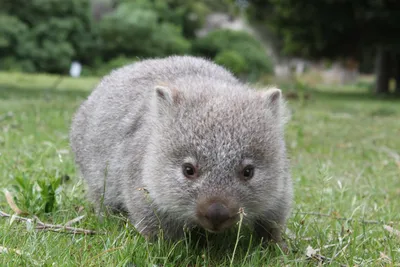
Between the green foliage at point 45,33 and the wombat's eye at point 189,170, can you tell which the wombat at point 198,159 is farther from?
the green foliage at point 45,33

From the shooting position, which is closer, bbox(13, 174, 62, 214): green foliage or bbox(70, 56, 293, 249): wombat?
bbox(70, 56, 293, 249): wombat

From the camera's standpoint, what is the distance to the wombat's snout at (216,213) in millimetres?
→ 2902

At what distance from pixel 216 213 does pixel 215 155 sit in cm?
33

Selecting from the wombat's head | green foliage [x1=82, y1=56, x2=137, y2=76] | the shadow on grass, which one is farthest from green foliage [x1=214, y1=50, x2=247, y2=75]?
the wombat's head

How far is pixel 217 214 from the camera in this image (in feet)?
9.50

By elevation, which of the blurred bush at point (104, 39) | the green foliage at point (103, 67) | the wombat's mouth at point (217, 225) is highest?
the wombat's mouth at point (217, 225)

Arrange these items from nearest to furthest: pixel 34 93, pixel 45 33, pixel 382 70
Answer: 1. pixel 34 93
2. pixel 382 70
3. pixel 45 33

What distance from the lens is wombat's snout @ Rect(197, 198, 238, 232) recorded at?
2902 millimetres

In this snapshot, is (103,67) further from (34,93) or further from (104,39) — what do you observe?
(34,93)

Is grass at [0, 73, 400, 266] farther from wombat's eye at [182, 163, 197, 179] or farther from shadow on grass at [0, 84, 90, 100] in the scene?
shadow on grass at [0, 84, 90, 100]

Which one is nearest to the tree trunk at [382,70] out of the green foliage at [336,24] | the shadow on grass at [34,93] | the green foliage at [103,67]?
the green foliage at [336,24]

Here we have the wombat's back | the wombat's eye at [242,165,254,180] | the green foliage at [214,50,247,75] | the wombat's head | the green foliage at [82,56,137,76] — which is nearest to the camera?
the wombat's head

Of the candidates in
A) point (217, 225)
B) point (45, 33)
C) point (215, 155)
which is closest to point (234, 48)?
point (45, 33)

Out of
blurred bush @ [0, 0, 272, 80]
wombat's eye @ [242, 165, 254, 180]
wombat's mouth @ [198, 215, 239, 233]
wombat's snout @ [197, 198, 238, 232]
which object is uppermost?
wombat's eye @ [242, 165, 254, 180]
